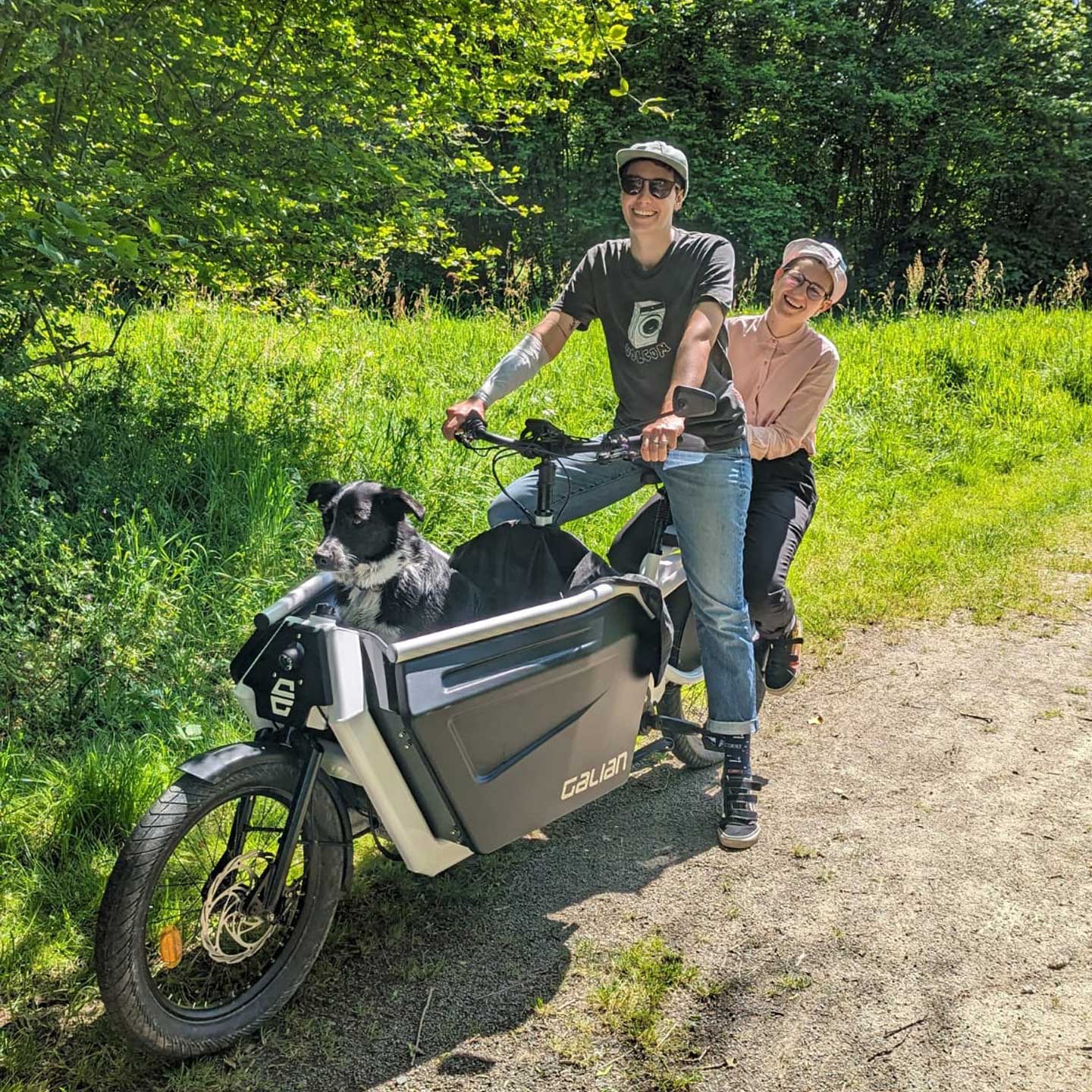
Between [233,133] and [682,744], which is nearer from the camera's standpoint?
[682,744]

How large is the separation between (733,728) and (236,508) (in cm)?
279

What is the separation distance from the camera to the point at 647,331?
139 inches

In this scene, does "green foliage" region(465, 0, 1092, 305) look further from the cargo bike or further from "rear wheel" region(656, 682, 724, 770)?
the cargo bike

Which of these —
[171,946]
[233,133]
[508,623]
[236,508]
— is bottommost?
[171,946]

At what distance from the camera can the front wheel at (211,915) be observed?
2.27 metres

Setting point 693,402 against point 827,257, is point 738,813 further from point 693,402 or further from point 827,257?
point 827,257

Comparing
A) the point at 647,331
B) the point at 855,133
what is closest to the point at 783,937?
the point at 647,331

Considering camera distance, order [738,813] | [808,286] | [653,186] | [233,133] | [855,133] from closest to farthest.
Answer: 1. [653,186]
2. [738,813]
3. [808,286]
4. [233,133]
5. [855,133]

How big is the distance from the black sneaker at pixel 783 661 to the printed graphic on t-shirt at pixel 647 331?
4.51ft

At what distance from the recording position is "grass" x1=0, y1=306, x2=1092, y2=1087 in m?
3.31

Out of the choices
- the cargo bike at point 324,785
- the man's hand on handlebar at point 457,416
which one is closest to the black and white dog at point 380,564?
the cargo bike at point 324,785

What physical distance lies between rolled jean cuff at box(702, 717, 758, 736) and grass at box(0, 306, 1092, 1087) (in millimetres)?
1294

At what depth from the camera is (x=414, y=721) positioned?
99.4 inches

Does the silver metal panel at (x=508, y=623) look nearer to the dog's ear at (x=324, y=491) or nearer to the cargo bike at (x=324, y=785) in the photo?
the cargo bike at (x=324, y=785)
